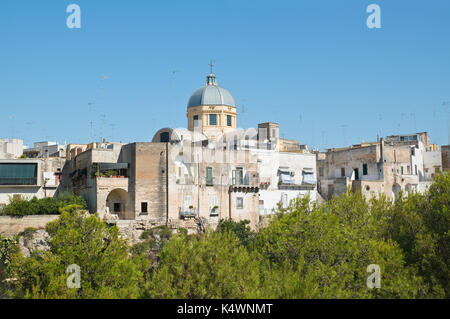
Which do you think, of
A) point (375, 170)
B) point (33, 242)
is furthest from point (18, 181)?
point (375, 170)

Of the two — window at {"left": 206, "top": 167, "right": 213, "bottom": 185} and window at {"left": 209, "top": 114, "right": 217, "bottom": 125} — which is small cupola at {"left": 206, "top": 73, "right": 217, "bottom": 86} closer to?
window at {"left": 209, "top": 114, "right": 217, "bottom": 125}

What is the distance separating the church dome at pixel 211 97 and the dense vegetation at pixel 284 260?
2409 cm

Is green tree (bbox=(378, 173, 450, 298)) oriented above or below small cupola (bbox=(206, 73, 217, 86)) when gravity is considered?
below

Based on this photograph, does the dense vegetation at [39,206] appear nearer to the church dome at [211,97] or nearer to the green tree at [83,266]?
the green tree at [83,266]

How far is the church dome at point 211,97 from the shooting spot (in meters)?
53.9

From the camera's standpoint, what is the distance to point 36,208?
129ft

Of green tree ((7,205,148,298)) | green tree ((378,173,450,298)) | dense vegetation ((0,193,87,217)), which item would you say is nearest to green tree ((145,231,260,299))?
green tree ((7,205,148,298))

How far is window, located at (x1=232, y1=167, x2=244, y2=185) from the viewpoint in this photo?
4391 cm

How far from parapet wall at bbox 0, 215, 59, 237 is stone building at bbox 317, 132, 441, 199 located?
85.4ft

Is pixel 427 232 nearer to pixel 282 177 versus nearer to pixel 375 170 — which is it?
pixel 282 177

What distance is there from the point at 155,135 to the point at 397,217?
24.9m

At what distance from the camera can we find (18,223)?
3856 centimetres

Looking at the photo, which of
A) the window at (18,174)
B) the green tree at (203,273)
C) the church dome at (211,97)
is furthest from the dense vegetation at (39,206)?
the church dome at (211,97)

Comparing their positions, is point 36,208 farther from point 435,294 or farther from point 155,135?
point 435,294
